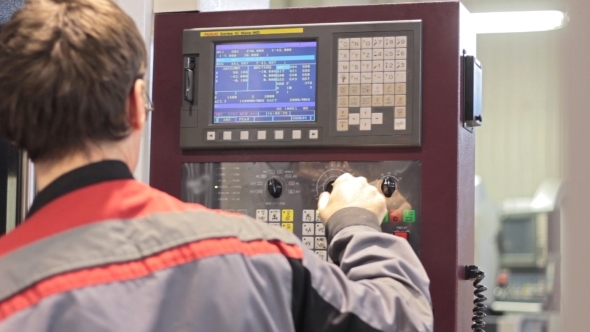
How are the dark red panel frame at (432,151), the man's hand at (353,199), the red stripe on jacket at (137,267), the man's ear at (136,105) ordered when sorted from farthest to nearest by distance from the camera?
the dark red panel frame at (432,151) → the man's hand at (353,199) → the man's ear at (136,105) → the red stripe on jacket at (137,267)

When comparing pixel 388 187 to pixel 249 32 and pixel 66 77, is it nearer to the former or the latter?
pixel 249 32

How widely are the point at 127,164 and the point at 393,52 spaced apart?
0.75m

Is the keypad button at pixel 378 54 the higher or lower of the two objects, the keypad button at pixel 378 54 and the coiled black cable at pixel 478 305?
the higher

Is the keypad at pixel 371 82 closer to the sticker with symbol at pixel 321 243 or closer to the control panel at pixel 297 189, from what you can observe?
the control panel at pixel 297 189

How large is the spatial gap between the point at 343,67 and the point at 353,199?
36 centimetres

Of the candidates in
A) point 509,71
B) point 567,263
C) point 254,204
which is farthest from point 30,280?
point 509,71

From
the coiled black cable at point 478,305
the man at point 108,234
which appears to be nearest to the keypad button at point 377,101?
the coiled black cable at point 478,305

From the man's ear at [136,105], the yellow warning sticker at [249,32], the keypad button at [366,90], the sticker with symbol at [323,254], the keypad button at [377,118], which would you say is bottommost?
the sticker with symbol at [323,254]

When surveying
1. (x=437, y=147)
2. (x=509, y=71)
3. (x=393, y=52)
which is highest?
(x=509, y=71)

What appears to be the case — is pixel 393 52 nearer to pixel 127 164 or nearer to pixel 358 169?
pixel 358 169

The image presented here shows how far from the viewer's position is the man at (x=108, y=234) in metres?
0.76

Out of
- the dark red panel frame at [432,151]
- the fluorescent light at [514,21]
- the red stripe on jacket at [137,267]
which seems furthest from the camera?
the fluorescent light at [514,21]

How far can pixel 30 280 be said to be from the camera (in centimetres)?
75

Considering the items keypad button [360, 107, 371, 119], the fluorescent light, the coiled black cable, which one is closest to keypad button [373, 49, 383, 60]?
keypad button [360, 107, 371, 119]
